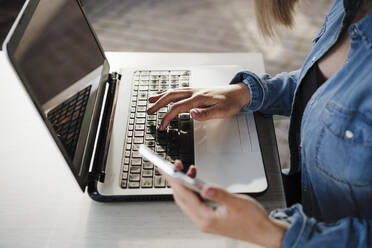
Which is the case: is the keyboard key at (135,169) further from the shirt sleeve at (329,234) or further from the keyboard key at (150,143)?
the shirt sleeve at (329,234)

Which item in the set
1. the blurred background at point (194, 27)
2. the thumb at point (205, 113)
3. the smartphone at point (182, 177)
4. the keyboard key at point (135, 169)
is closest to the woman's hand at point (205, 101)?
the thumb at point (205, 113)

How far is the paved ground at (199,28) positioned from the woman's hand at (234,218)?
1270mm

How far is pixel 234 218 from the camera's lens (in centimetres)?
45

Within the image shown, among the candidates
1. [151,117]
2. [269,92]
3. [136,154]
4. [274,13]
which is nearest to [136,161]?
[136,154]

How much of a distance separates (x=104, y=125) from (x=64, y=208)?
193 millimetres

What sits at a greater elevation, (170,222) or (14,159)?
(14,159)

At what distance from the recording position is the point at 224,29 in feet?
6.12

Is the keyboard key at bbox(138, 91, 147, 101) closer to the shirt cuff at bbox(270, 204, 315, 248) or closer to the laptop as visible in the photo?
the laptop

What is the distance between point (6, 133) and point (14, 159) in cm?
8

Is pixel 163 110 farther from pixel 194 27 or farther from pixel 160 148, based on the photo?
pixel 194 27

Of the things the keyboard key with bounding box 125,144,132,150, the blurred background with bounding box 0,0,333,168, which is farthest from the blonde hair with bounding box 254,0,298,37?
the blurred background with bounding box 0,0,333,168

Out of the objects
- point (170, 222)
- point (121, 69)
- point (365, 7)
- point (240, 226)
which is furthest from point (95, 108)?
point (365, 7)

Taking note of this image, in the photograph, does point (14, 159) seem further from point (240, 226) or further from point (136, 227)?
point (240, 226)

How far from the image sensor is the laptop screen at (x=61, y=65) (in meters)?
0.47
